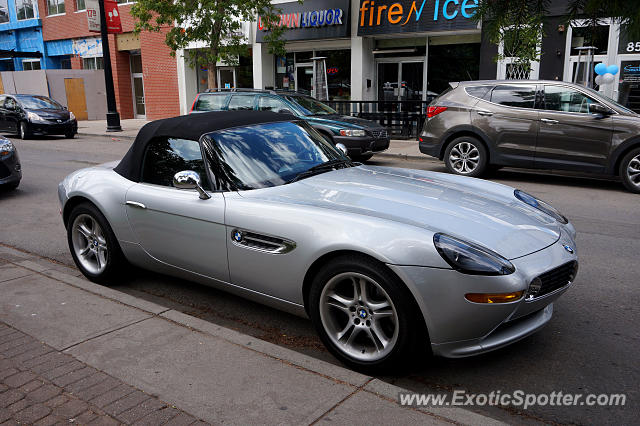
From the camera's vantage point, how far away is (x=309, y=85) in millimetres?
22531

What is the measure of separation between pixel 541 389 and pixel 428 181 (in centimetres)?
169

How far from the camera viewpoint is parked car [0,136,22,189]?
8914 mm

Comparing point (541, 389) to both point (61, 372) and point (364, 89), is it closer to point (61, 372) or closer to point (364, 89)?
point (61, 372)

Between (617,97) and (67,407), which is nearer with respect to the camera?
(67,407)

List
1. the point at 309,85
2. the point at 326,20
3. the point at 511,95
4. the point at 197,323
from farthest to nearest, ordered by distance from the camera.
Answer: the point at 309,85 < the point at 326,20 < the point at 511,95 < the point at 197,323

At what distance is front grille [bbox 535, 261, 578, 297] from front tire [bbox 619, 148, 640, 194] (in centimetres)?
662

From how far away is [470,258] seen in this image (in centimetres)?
285

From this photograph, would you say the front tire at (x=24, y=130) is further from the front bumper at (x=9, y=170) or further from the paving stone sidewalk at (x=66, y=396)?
the paving stone sidewalk at (x=66, y=396)

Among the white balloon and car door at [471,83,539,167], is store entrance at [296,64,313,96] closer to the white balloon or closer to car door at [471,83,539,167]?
the white balloon

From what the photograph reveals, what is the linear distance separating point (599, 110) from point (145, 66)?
2269cm

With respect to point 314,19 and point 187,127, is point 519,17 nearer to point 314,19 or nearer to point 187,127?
point 187,127

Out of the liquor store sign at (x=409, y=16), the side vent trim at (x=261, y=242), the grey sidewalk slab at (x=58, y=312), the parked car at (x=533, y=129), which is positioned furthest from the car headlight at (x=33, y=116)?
the side vent trim at (x=261, y=242)

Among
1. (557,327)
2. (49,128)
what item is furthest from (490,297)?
(49,128)

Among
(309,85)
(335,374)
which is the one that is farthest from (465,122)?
(309,85)
